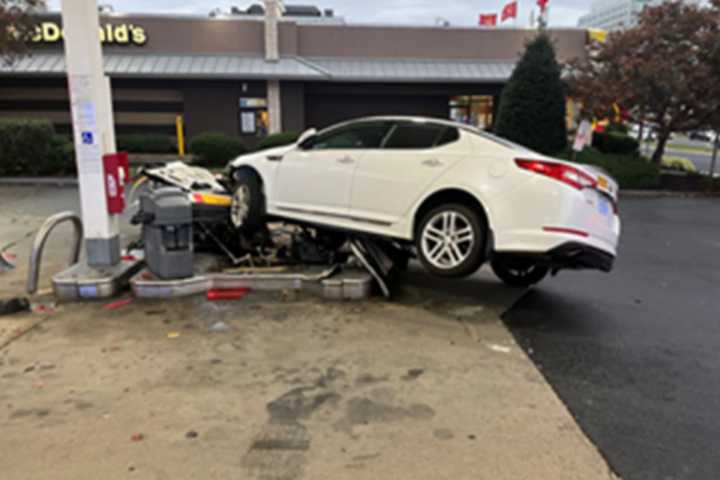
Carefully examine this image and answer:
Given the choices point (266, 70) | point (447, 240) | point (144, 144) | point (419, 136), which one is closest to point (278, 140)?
point (266, 70)

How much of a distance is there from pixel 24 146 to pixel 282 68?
878cm

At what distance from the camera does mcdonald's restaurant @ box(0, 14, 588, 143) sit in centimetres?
2041

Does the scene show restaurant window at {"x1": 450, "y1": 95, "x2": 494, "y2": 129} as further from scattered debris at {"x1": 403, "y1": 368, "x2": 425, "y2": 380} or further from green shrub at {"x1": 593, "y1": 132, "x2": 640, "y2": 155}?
scattered debris at {"x1": 403, "y1": 368, "x2": 425, "y2": 380}

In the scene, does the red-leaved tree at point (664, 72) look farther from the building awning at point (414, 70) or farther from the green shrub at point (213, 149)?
the green shrub at point (213, 149)

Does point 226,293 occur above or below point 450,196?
below

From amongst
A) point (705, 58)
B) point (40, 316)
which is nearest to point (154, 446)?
point (40, 316)

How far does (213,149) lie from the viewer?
18.4 metres

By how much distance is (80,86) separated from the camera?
5953 millimetres

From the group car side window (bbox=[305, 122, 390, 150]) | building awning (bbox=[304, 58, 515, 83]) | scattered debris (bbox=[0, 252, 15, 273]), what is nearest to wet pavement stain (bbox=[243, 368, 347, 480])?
car side window (bbox=[305, 122, 390, 150])

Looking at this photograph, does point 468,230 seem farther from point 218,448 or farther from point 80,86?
point 80,86

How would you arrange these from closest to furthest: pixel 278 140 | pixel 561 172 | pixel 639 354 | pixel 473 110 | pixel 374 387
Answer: pixel 374 387 < pixel 639 354 < pixel 561 172 < pixel 278 140 < pixel 473 110

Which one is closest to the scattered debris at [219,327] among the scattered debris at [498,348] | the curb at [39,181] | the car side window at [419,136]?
the scattered debris at [498,348]

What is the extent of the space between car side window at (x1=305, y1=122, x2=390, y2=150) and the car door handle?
68cm

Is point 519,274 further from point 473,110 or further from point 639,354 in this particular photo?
point 473,110
